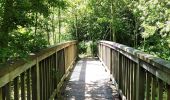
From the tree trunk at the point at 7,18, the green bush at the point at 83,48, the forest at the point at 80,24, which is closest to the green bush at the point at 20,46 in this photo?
the forest at the point at 80,24

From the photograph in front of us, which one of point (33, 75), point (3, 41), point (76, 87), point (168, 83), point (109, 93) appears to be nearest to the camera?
point (168, 83)

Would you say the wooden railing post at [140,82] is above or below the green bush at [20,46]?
below

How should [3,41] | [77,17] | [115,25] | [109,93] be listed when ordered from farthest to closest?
[77,17] < [115,25] < [109,93] < [3,41]

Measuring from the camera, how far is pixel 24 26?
3.68 m

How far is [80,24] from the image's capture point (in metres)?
21.3

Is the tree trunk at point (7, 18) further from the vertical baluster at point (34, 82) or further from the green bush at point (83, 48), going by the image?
the green bush at point (83, 48)

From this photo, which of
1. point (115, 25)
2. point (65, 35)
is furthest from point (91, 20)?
point (115, 25)

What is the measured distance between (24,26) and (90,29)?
16.6 meters

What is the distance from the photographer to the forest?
3.31m

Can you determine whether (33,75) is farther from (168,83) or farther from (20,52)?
(168,83)

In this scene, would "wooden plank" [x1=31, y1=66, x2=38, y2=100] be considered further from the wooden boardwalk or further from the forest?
the wooden boardwalk

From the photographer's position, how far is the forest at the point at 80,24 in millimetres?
3305

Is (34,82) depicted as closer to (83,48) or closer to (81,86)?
(81,86)

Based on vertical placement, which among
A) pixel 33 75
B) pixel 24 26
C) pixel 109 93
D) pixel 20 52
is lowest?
pixel 109 93
